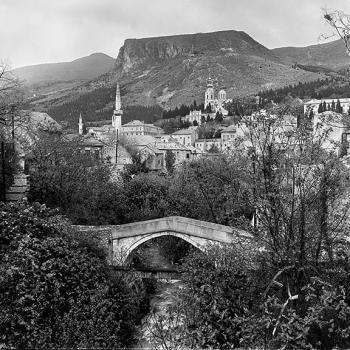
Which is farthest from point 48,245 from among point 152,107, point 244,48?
point 244,48

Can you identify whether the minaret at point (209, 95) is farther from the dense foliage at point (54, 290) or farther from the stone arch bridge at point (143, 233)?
the dense foliage at point (54, 290)

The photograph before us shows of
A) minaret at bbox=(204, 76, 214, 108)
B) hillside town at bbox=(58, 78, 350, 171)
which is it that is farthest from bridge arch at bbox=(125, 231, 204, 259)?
minaret at bbox=(204, 76, 214, 108)

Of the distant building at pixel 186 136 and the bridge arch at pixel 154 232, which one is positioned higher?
the distant building at pixel 186 136

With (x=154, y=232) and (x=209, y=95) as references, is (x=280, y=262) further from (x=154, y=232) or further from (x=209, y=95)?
(x=209, y=95)

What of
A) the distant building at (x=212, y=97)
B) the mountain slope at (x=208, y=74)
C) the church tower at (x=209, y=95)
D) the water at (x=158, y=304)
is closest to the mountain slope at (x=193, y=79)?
the mountain slope at (x=208, y=74)

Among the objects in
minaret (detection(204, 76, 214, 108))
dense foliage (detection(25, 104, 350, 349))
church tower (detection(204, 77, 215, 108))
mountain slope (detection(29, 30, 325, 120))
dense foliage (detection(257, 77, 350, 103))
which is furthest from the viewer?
mountain slope (detection(29, 30, 325, 120))

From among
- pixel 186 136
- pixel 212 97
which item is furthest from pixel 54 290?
pixel 212 97

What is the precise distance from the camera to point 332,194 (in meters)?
8.29

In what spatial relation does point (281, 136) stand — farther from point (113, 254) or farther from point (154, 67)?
point (154, 67)

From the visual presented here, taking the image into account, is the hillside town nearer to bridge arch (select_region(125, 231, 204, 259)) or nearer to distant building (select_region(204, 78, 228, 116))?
distant building (select_region(204, 78, 228, 116))

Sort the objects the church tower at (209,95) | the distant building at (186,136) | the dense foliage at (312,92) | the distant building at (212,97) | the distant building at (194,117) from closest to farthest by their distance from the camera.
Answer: the distant building at (186,136) → the distant building at (194,117) → the dense foliage at (312,92) → the distant building at (212,97) → the church tower at (209,95)

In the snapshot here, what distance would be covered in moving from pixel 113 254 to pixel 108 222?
5253 mm

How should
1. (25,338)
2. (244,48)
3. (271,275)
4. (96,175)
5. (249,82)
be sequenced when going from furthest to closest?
(244,48), (249,82), (96,175), (25,338), (271,275)

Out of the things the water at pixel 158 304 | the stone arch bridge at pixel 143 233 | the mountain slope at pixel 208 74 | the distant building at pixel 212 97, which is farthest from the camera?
the mountain slope at pixel 208 74
